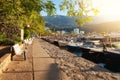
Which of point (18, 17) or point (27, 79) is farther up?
point (18, 17)

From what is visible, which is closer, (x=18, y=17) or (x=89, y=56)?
(x=18, y=17)

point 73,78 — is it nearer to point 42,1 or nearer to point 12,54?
point 42,1

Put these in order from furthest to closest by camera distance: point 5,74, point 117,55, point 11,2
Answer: point 117,55 → point 11,2 → point 5,74

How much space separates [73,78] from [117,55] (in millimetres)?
16552

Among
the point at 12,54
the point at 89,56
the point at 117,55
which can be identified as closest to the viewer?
the point at 12,54

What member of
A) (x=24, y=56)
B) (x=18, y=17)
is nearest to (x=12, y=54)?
(x=24, y=56)

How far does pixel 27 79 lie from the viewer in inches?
451

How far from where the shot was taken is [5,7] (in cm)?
1303

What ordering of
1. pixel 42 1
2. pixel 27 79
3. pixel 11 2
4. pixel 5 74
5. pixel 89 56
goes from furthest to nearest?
1. pixel 89 56
2. pixel 42 1
3. pixel 11 2
4. pixel 5 74
5. pixel 27 79

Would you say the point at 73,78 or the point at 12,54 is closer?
the point at 73,78

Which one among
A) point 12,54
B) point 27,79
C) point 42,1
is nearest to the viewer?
point 27,79

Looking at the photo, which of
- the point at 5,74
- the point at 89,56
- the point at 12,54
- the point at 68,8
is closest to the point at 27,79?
the point at 5,74

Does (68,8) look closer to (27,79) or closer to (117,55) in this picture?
(27,79)

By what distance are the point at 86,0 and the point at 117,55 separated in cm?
1737
